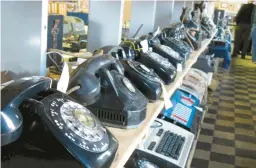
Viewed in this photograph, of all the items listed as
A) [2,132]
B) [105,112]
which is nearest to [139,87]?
[105,112]

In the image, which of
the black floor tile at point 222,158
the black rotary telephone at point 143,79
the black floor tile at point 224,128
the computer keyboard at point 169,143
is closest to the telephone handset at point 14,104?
the black rotary telephone at point 143,79

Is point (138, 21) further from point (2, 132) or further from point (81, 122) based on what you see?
point (2, 132)

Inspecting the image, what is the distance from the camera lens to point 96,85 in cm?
113

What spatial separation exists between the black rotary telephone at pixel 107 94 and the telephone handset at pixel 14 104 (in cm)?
32

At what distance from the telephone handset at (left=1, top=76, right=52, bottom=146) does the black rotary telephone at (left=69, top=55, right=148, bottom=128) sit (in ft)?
1.05

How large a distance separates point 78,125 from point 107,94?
33cm

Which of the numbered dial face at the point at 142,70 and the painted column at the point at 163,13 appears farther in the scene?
the painted column at the point at 163,13

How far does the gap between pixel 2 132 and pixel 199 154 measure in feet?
8.95

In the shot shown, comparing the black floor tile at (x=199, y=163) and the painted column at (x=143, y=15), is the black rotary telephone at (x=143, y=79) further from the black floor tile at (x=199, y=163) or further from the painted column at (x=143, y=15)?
the black floor tile at (x=199, y=163)

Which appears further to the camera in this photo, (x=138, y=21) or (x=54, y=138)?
(x=138, y=21)

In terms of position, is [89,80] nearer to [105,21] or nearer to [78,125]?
[78,125]

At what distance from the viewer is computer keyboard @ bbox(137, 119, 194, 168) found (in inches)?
75.3

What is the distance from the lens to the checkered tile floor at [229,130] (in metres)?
3.16

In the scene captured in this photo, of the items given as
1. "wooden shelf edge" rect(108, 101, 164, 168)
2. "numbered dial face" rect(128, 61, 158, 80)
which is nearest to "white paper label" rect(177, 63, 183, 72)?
"numbered dial face" rect(128, 61, 158, 80)
